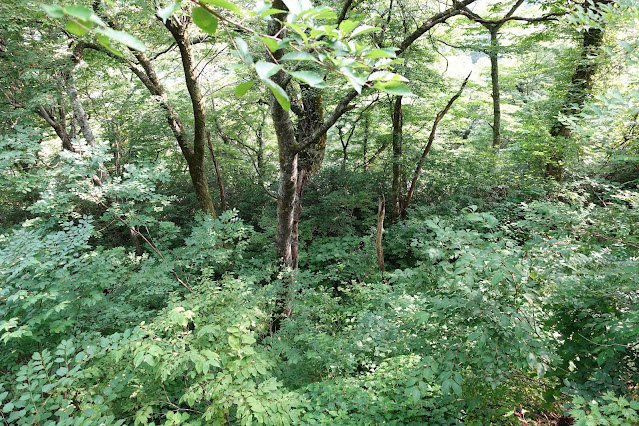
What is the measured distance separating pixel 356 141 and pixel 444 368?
8575 mm

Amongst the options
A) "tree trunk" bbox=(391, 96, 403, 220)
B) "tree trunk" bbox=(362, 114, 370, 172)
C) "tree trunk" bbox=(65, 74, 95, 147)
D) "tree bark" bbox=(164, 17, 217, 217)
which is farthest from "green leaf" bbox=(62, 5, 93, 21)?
"tree trunk" bbox=(362, 114, 370, 172)

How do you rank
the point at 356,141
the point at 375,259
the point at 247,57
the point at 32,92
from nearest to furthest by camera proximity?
1. the point at 247,57
2. the point at 32,92
3. the point at 375,259
4. the point at 356,141

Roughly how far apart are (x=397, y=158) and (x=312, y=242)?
9.91 ft

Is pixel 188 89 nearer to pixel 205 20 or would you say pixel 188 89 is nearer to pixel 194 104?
pixel 194 104

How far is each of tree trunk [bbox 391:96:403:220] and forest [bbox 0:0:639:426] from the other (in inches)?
3.2

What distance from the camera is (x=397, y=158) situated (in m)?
7.67

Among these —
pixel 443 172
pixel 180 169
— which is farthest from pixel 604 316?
pixel 180 169

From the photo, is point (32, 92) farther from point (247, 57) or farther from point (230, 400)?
point (247, 57)

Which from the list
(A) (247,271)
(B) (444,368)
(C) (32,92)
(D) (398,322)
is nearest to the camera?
(B) (444,368)

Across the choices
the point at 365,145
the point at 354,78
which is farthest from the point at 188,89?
the point at 354,78

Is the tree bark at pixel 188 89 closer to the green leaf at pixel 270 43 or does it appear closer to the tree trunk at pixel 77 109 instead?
the tree trunk at pixel 77 109

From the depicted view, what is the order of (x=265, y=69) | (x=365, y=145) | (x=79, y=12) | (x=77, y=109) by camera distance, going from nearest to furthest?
1. (x=79, y=12)
2. (x=265, y=69)
3. (x=77, y=109)
4. (x=365, y=145)

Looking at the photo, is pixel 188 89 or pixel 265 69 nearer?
pixel 265 69

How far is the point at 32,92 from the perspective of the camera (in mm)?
4859
